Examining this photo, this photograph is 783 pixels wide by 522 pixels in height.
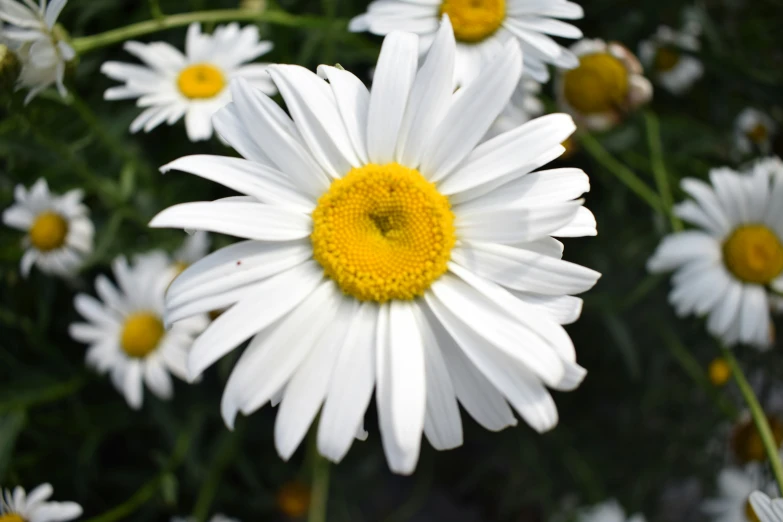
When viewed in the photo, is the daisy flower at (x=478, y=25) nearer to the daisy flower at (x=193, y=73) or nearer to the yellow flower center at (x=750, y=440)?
the daisy flower at (x=193, y=73)

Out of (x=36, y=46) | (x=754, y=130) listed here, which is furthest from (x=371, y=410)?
(x=754, y=130)

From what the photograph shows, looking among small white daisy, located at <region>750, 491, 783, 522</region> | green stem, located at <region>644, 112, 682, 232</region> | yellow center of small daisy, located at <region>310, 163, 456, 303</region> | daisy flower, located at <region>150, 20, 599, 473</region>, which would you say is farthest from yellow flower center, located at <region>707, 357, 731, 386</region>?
yellow center of small daisy, located at <region>310, 163, 456, 303</region>

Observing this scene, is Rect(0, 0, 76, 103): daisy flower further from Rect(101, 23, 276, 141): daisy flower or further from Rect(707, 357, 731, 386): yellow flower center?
Rect(707, 357, 731, 386): yellow flower center

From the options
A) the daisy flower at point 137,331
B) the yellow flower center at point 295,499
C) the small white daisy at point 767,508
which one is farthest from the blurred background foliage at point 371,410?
the small white daisy at point 767,508

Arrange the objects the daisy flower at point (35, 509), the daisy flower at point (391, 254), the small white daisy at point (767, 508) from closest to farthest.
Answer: the daisy flower at point (391, 254) < the small white daisy at point (767, 508) < the daisy flower at point (35, 509)

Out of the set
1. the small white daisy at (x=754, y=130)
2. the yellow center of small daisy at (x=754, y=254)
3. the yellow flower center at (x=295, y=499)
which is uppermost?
the small white daisy at (x=754, y=130)

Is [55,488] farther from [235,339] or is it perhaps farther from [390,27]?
[390,27]
